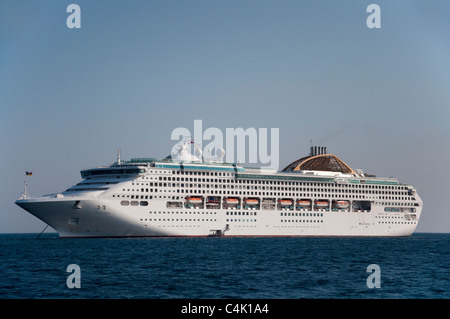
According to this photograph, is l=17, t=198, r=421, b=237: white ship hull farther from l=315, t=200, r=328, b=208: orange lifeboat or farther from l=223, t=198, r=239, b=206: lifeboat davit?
l=223, t=198, r=239, b=206: lifeboat davit

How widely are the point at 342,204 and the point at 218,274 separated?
66429mm

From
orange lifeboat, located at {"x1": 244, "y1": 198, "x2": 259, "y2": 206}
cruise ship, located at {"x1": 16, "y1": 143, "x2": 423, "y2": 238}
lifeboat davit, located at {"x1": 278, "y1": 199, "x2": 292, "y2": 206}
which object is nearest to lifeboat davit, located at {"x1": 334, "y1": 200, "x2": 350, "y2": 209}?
cruise ship, located at {"x1": 16, "y1": 143, "x2": 423, "y2": 238}

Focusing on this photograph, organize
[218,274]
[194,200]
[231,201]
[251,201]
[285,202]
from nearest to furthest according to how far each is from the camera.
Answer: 1. [218,274]
2. [194,200]
3. [231,201]
4. [251,201]
5. [285,202]

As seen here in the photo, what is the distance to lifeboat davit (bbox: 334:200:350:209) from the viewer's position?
347ft

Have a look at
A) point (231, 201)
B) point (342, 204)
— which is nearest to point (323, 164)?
point (342, 204)

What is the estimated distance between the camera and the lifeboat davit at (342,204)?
347 feet

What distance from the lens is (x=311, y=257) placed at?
191 ft

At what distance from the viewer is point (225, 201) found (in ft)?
Answer: 306

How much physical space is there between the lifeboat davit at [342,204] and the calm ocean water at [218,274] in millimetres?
40090

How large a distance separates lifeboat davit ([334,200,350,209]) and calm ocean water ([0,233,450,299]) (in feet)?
132

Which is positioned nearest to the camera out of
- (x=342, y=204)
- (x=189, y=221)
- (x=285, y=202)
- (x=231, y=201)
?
(x=189, y=221)

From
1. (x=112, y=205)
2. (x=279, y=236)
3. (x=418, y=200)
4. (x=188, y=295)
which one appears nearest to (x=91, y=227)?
(x=112, y=205)

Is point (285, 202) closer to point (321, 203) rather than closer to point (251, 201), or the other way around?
point (251, 201)
